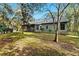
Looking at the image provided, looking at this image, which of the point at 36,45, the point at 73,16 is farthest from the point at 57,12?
the point at 36,45

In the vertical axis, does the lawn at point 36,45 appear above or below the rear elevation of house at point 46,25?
below

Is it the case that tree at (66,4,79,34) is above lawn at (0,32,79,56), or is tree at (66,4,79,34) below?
above

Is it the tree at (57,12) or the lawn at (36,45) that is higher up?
the tree at (57,12)

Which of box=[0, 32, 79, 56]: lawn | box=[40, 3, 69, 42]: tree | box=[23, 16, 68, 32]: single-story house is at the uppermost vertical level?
box=[40, 3, 69, 42]: tree

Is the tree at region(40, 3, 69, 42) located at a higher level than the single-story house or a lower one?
higher

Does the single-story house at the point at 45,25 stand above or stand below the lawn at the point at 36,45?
above

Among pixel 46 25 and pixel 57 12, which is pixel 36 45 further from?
pixel 57 12

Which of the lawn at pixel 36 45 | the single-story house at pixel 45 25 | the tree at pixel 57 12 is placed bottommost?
the lawn at pixel 36 45

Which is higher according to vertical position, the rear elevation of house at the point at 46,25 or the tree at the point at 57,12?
the tree at the point at 57,12

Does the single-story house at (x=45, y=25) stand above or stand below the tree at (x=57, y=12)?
below
